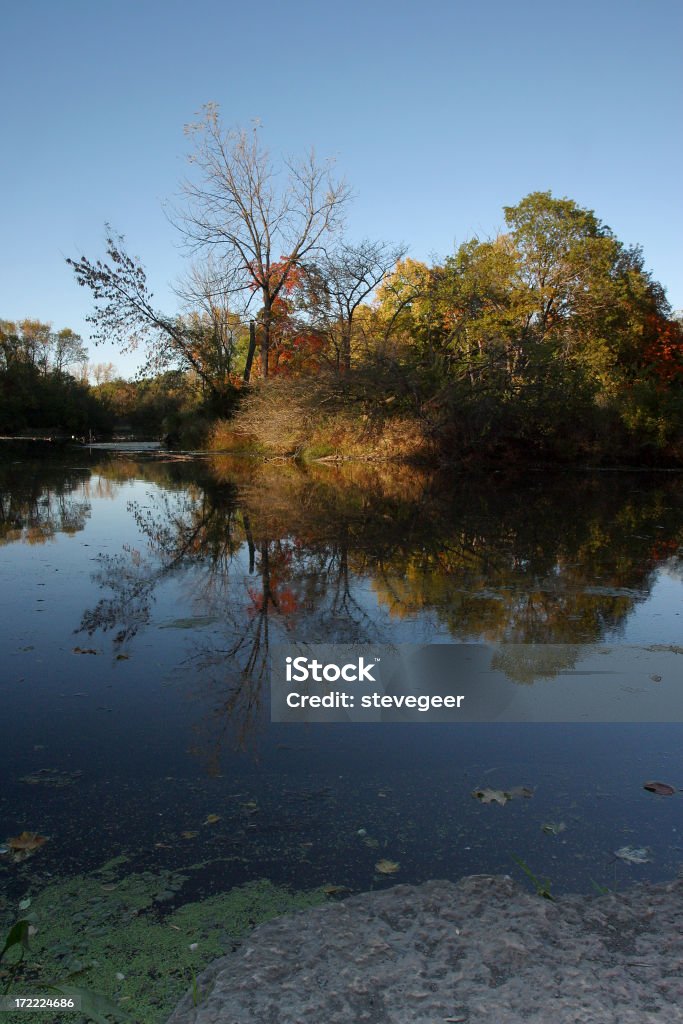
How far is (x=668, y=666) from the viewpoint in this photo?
557 cm

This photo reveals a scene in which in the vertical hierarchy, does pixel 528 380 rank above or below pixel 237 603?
above

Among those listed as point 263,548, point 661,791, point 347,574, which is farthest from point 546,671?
point 263,548

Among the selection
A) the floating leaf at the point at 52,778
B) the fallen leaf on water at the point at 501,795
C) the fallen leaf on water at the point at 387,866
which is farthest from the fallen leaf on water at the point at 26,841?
the fallen leaf on water at the point at 501,795

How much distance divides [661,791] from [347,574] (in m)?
5.25

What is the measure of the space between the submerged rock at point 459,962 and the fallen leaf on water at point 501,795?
28.4 inches

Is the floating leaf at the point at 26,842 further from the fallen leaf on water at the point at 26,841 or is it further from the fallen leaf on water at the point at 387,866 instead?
the fallen leaf on water at the point at 387,866

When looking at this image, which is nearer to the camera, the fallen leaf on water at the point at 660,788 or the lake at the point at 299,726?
the lake at the point at 299,726

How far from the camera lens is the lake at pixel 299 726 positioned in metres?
3.11

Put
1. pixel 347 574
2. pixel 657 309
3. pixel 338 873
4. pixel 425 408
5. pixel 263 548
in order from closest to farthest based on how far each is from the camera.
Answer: pixel 338 873 < pixel 347 574 < pixel 263 548 < pixel 425 408 < pixel 657 309

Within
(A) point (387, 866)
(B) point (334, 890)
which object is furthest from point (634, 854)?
(B) point (334, 890)

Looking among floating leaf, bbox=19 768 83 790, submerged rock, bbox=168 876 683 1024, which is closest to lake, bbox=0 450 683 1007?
floating leaf, bbox=19 768 83 790

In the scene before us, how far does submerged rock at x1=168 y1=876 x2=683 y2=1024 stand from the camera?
2.16 meters

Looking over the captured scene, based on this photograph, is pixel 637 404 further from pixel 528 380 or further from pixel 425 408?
pixel 425 408

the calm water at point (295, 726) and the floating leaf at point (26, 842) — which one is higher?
the calm water at point (295, 726)
